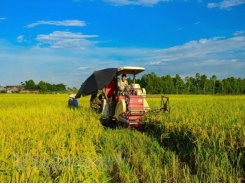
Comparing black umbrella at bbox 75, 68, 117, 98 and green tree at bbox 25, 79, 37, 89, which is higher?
green tree at bbox 25, 79, 37, 89

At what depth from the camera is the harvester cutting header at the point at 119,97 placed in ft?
28.5

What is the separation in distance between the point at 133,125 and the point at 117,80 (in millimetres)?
2827

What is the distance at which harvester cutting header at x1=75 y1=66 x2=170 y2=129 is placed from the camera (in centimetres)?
870

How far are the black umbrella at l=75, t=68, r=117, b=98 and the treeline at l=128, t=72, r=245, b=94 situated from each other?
57.8m

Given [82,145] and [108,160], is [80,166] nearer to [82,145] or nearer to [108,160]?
[108,160]

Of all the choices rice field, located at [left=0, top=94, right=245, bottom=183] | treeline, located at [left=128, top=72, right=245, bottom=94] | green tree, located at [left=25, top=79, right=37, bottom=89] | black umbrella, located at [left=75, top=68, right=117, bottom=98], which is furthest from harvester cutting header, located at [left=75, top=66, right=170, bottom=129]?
green tree, located at [left=25, top=79, right=37, bottom=89]

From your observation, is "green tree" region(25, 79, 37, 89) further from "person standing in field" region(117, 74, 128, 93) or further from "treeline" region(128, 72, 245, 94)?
"person standing in field" region(117, 74, 128, 93)

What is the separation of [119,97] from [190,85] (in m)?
78.1

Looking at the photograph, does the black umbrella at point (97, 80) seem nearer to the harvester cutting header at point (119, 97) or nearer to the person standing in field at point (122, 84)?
the harvester cutting header at point (119, 97)

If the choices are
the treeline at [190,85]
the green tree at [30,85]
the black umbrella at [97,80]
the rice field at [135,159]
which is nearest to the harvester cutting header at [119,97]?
the black umbrella at [97,80]

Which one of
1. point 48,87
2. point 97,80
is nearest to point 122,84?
point 97,80

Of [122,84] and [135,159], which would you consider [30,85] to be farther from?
[135,159]

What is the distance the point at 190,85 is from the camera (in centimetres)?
8494

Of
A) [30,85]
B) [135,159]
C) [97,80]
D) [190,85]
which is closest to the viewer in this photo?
[135,159]
